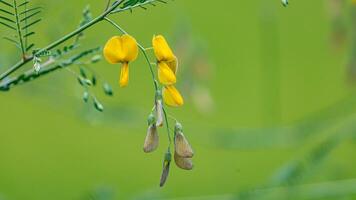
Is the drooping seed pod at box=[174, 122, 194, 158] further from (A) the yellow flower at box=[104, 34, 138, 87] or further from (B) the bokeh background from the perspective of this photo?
(B) the bokeh background

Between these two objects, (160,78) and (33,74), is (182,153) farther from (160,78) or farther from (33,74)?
(33,74)

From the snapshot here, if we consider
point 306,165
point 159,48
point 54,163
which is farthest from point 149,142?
point 54,163

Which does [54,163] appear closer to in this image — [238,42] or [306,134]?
[238,42]

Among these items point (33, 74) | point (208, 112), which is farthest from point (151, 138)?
point (208, 112)

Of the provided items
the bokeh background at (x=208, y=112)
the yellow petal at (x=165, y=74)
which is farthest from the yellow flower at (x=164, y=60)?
the bokeh background at (x=208, y=112)

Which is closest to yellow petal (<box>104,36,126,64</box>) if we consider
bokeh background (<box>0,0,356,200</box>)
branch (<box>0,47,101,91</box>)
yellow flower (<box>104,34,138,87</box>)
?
yellow flower (<box>104,34,138,87</box>)

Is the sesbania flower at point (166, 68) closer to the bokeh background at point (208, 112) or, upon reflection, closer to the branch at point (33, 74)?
the branch at point (33, 74)

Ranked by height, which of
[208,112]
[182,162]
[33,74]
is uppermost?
[208,112]
